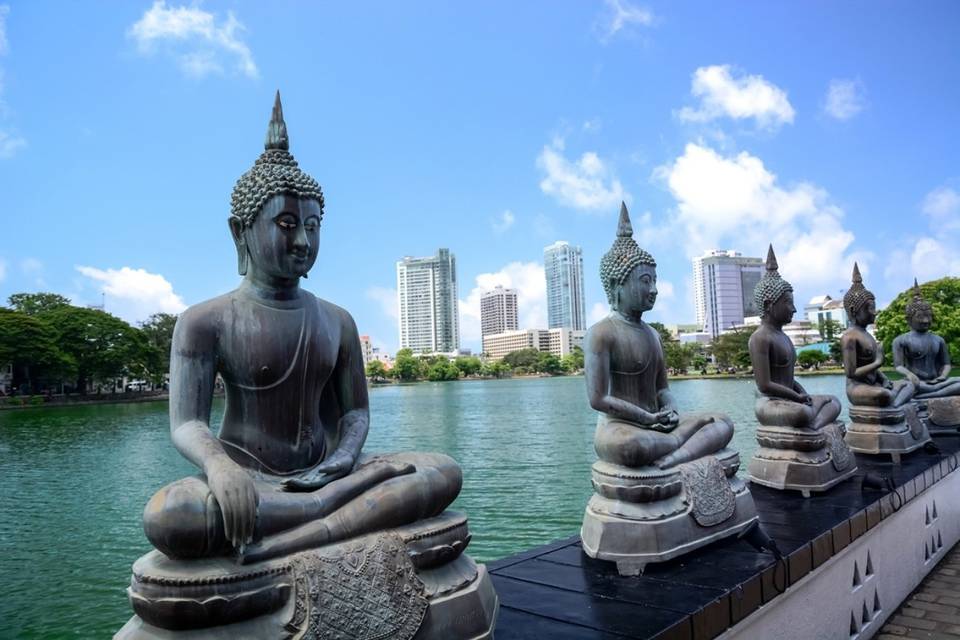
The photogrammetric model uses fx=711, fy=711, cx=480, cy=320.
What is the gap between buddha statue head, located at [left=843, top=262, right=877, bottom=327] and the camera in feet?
27.8

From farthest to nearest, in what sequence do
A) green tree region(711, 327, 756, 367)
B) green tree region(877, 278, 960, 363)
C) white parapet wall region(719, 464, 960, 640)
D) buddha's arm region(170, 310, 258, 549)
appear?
1. green tree region(711, 327, 756, 367)
2. green tree region(877, 278, 960, 363)
3. white parapet wall region(719, 464, 960, 640)
4. buddha's arm region(170, 310, 258, 549)

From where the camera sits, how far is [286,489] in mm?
3234

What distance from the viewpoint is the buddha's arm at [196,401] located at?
9.67ft

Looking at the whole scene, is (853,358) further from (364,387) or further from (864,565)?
(364,387)

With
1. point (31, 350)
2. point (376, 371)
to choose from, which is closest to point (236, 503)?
point (31, 350)

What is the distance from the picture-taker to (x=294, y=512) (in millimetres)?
3070

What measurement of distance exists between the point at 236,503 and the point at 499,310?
143449 mm

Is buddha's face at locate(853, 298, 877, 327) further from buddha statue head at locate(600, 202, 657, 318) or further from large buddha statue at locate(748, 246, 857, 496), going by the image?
buddha statue head at locate(600, 202, 657, 318)

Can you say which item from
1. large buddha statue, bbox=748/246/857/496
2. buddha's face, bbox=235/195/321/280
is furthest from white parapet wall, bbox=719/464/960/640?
buddha's face, bbox=235/195/321/280

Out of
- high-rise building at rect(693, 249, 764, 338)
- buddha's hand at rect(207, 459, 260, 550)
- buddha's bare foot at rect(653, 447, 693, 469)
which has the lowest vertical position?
buddha's bare foot at rect(653, 447, 693, 469)

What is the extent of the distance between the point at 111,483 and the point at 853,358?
15.2m

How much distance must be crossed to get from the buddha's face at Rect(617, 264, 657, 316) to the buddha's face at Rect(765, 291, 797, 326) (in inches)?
92.0

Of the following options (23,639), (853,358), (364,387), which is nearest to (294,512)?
(364,387)

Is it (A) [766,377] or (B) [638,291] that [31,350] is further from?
(B) [638,291]
